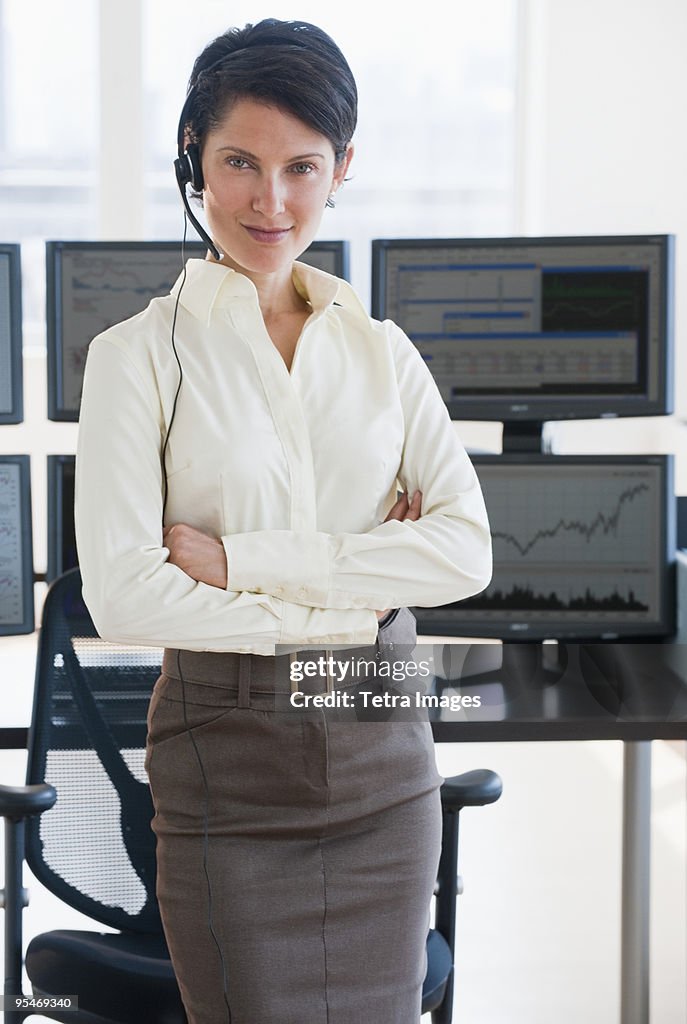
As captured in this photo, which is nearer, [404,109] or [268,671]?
[268,671]

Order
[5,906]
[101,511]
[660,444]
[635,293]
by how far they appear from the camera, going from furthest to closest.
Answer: [660,444] → [635,293] → [5,906] → [101,511]

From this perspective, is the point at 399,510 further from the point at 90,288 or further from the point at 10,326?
the point at 10,326

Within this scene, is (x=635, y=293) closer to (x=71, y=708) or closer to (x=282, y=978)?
(x=71, y=708)

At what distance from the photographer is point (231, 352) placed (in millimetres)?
1356

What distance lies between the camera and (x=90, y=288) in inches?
88.7

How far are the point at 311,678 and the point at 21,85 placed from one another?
14.8 feet

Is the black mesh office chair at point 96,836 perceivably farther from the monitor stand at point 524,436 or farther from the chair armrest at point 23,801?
the monitor stand at point 524,436

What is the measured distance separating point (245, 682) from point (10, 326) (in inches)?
49.9

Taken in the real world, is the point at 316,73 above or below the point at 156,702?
above

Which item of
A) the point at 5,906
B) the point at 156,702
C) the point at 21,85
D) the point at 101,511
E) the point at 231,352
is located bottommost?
the point at 5,906

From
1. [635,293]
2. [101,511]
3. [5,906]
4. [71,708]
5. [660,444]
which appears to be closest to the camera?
[101,511]

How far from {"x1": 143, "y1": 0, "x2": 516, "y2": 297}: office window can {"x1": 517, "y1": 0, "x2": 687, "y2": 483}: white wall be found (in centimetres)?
35

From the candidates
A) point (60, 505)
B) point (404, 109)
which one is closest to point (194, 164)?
point (60, 505)

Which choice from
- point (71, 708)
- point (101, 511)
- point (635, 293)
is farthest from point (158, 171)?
point (101, 511)
